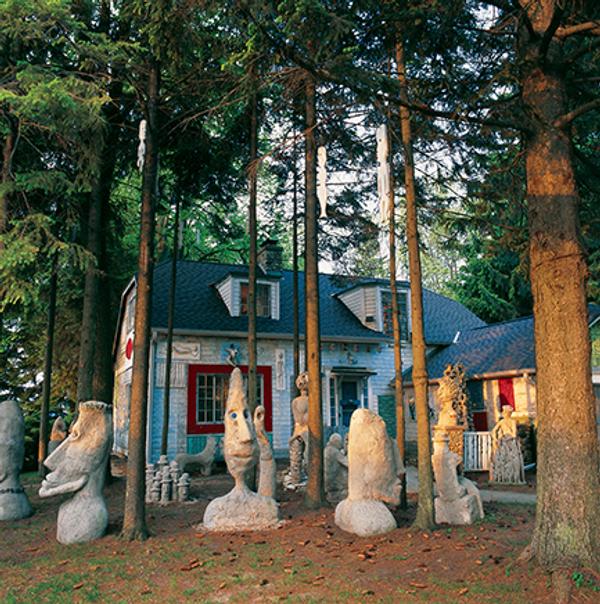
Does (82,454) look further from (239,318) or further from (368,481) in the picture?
(239,318)

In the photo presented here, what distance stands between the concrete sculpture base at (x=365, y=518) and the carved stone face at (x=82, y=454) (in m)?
3.26

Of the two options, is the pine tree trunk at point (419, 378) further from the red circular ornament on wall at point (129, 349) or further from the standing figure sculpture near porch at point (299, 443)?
the red circular ornament on wall at point (129, 349)

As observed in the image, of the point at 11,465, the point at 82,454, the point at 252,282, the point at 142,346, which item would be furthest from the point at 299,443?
the point at 11,465

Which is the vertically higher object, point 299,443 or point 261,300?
point 261,300

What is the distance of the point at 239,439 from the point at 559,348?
439cm

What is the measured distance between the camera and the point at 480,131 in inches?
328

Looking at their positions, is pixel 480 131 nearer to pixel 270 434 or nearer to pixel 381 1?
pixel 381 1

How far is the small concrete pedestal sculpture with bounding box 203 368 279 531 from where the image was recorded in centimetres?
742

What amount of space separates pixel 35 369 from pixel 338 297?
13440 mm

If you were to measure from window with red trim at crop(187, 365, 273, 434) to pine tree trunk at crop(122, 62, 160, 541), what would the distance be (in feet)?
31.8

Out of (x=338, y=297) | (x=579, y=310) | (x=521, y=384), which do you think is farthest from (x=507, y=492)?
(x=338, y=297)

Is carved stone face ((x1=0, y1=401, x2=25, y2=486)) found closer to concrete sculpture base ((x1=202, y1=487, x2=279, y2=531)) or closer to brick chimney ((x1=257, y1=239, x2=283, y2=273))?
concrete sculpture base ((x1=202, y1=487, x2=279, y2=531))

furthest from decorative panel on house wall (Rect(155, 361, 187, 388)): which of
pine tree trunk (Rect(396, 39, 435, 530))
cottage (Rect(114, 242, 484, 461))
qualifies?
pine tree trunk (Rect(396, 39, 435, 530))

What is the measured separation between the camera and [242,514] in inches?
293
